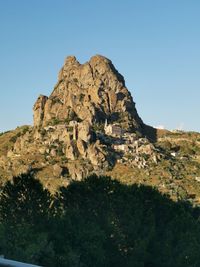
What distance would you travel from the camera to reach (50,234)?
53.5 metres

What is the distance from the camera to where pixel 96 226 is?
2233 inches

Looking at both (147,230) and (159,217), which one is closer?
(147,230)

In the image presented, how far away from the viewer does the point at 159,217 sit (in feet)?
216

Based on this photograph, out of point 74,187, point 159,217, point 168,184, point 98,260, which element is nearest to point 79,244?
point 98,260

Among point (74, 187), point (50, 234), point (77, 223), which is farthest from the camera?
point (74, 187)

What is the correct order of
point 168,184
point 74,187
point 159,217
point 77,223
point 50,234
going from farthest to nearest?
point 168,184, point 159,217, point 74,187, point 77,223, point 50,234

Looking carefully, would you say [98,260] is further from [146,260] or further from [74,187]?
[74,187]

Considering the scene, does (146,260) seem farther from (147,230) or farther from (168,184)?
(168,184)

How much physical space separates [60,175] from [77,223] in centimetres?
13528

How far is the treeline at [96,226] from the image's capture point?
164 feet

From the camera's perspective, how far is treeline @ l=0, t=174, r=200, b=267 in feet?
164

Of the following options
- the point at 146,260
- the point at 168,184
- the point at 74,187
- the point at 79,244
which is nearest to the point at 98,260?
the point at 79,244

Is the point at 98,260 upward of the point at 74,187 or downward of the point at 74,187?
downward

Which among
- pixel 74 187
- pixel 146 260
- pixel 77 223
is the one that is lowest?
pixel 146 260
